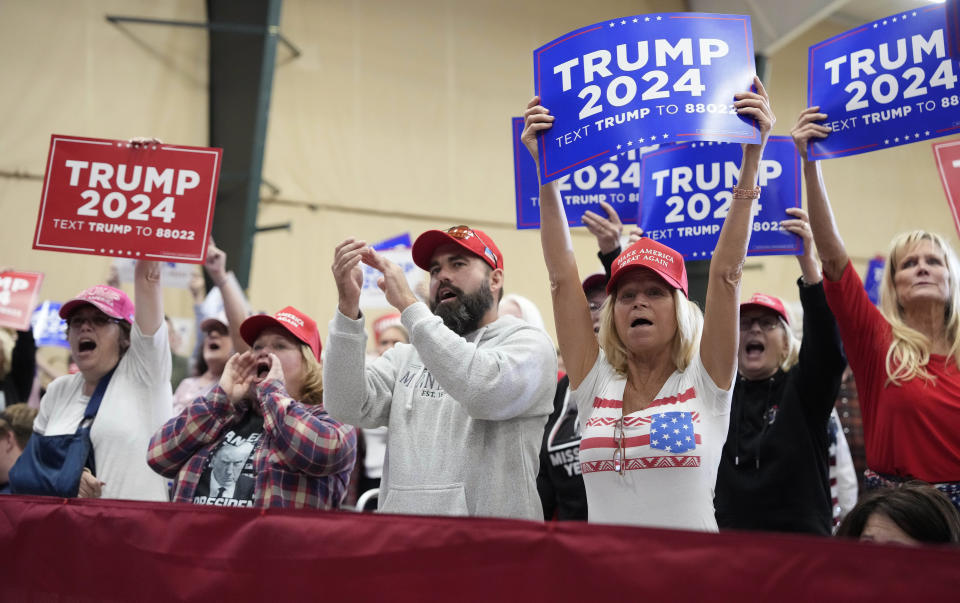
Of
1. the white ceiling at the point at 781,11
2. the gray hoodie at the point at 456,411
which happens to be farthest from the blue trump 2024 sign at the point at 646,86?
the white ceiling at the point at 781,11

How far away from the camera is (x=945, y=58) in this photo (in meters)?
2.76

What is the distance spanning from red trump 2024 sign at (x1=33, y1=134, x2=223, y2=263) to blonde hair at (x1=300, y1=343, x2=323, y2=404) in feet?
2.18

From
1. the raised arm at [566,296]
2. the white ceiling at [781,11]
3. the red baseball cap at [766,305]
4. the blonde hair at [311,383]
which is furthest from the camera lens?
the white ceiling at [781,11]

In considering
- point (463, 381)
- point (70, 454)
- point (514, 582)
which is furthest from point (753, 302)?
point (70, 454)

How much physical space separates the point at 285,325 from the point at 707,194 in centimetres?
159

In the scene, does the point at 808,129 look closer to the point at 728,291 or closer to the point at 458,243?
the point at 728,291

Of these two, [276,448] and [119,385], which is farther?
[119,385]

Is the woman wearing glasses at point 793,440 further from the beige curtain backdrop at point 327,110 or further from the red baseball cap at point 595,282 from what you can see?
the beige curtain backdrop at point 327,110

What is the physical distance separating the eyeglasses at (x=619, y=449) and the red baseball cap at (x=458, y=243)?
2.40ft

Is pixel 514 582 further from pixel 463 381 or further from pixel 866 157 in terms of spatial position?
pixel 866 157

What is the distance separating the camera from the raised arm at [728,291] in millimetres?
2215

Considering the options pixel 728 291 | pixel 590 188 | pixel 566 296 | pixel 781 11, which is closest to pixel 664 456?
pixel 728 291

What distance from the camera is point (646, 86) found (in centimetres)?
259

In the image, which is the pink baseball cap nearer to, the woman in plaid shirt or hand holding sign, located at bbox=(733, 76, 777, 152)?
the woman in plaid shirt
